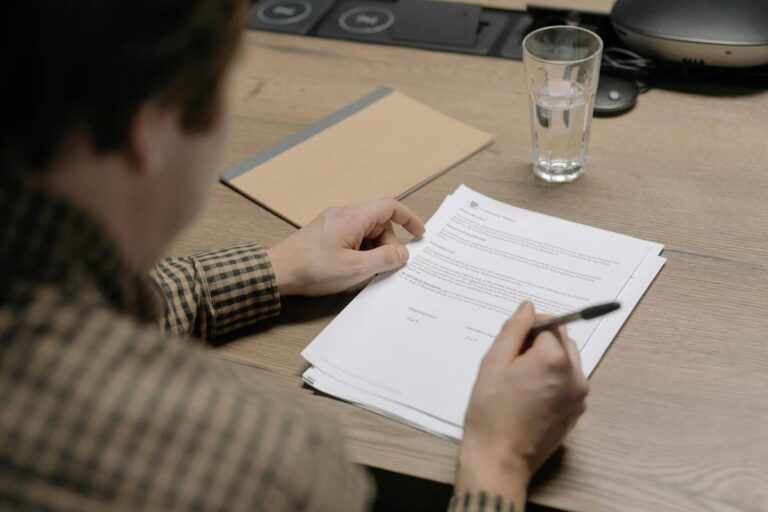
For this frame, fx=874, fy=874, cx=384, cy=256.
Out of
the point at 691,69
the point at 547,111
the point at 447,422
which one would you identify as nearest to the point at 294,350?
the point at 447,422

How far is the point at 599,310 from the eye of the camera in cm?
78

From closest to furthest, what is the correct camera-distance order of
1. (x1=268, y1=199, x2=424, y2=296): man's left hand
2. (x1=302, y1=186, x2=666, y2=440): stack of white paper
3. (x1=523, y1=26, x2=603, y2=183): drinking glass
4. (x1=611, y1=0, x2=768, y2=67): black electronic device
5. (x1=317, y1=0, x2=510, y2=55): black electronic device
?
(x1=302, y1=186, x2=666, y2=440): stack of white paper < (x1=268, y1=199, x2=424, y2=296): man's left hand < (x1=523, y1=26, x2=603, y2=183): drinking glass < (x1=611, y1=0, x2=768, y2=67): black electronic device < (x1=317, y1=0, x2=510, y2=55): black electronic device

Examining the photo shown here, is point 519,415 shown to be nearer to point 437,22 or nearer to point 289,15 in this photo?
point 437,22

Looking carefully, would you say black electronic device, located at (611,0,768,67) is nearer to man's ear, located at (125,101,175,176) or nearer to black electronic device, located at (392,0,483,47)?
black electronic device, located at (392,0,483,47)

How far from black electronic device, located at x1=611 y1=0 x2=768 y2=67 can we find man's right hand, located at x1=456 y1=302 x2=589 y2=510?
636mm

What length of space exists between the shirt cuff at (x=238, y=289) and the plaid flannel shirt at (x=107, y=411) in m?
0.36

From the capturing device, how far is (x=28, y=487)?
498 millimetres

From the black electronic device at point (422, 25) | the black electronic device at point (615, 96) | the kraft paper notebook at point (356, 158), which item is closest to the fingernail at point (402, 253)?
the kraft paper notebook at point (356, 158)

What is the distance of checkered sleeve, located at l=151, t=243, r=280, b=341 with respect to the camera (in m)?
0.93

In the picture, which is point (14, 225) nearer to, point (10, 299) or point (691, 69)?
point (10, 299)

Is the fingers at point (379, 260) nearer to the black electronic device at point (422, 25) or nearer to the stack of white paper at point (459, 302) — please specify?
the stack of white paper at point (459, 302)

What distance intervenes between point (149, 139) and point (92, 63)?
0.22ft

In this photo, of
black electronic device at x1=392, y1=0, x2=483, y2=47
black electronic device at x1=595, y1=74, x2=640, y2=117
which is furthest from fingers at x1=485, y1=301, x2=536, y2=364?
black electronic device at x1=392, y1=0, x2=483, y2=47

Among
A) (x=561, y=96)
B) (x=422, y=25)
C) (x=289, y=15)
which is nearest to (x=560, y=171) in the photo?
(x=561, y=96)
